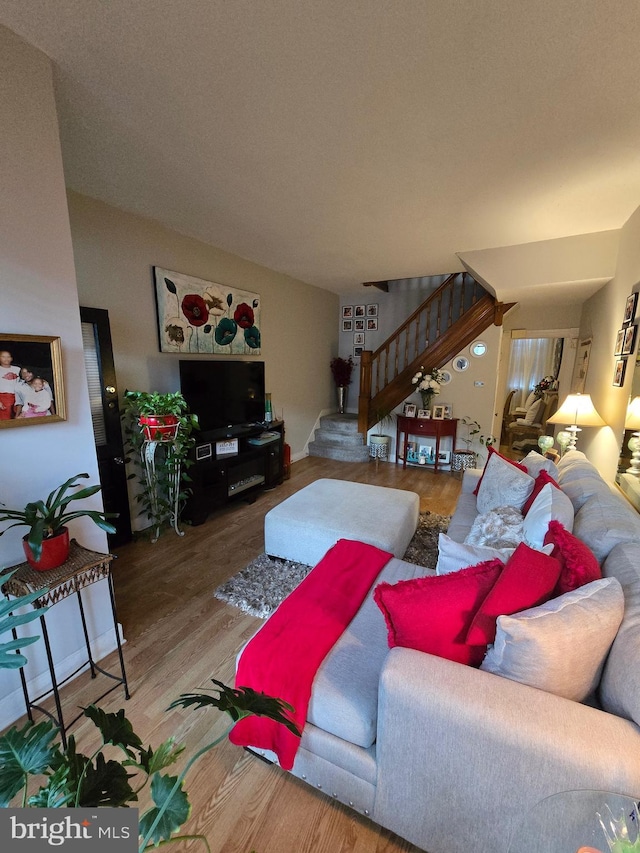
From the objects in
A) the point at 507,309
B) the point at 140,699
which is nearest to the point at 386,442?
the point at 507,309

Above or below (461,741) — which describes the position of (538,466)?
above

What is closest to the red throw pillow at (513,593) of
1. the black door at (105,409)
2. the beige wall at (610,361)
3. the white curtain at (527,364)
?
the beige wall at (610,361)

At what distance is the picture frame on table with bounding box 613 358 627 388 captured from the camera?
98.6 inches

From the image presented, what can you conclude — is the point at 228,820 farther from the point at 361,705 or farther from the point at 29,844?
the point at 29,844

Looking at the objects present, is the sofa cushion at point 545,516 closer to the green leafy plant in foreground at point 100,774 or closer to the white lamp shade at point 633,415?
the white lamp shade at point 633,415

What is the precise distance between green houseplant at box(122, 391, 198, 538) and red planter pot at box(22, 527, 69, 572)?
4.12 feet

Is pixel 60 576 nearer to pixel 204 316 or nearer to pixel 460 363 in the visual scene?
pixel 204 316

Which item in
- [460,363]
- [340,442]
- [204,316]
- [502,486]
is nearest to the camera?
[502,486]

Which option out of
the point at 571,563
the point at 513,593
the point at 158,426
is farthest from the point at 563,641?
the point at 158,426

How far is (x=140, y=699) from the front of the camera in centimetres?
152

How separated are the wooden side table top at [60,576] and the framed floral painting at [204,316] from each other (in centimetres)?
207

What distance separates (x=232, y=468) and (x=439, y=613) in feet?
8.76

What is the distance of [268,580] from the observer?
2289 millimetres

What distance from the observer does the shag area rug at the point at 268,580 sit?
2.08m
